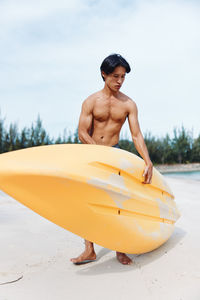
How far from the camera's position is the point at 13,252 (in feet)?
8.68

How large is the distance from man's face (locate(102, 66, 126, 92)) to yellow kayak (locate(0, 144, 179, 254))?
0.61 m

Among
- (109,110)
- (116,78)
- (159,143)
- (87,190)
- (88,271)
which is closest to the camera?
(87,190)

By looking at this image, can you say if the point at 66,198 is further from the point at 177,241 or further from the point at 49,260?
the point at 177,241

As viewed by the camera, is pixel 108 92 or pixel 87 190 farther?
pixel 108 92

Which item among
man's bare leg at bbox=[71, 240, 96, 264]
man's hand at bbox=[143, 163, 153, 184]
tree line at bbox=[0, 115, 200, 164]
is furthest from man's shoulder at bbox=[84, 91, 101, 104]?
tree line at bbox=[0, 115, 200, 164]

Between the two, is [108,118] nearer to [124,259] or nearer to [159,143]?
[124,259]

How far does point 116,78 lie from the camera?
242 cm

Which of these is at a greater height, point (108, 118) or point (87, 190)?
point (108, 118)

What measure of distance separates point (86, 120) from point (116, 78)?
46cm

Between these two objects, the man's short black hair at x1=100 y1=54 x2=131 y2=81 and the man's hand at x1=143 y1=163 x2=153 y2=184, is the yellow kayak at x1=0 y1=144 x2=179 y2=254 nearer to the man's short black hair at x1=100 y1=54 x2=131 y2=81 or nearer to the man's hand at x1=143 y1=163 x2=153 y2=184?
the man's hand at x1=143 y1=163 x2=153 y2=184

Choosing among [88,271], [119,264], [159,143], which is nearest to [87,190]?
[88,271]

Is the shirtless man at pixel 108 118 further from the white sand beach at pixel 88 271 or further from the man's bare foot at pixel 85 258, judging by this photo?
the white sand beach at pixel 88 271

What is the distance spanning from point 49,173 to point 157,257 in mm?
1359

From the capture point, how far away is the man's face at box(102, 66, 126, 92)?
239 centimetres
